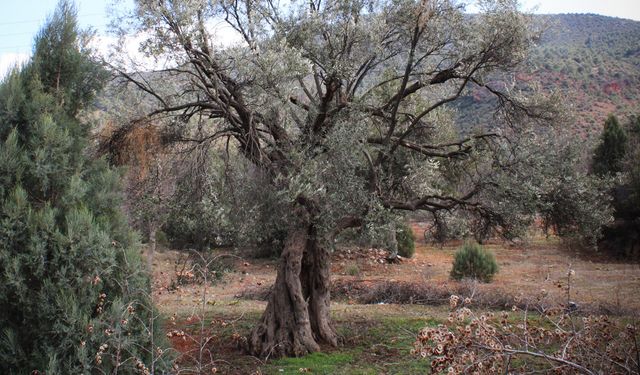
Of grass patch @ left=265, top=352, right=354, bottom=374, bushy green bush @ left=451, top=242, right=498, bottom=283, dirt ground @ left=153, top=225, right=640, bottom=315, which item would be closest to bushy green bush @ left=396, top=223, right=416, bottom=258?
dirt ground @ left=153, top=225, right=640, bottom=315

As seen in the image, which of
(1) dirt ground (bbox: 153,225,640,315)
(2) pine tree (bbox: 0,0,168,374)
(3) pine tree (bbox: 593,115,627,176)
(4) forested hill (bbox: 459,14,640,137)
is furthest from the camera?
(4) forested hill (bbox: 459,14,640,137)

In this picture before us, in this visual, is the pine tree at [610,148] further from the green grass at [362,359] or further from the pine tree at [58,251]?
the pine tree at [58,251]

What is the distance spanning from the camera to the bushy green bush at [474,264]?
17.4m

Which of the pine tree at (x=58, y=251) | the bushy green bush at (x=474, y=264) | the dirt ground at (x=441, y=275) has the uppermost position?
the pine tree at (x=58, y=251)

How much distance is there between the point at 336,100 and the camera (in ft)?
30.2

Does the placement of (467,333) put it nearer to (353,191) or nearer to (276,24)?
(353,191)

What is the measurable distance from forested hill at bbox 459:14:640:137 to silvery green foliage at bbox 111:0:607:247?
2159 cm

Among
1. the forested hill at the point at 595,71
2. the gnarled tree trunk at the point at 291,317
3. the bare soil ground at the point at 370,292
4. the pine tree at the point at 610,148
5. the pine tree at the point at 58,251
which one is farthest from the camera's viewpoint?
the forested hill at the point at 595,71

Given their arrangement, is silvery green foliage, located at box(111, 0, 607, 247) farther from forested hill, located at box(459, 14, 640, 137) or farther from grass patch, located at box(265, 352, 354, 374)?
forested hill, located at box(459, 14, 640, 137)

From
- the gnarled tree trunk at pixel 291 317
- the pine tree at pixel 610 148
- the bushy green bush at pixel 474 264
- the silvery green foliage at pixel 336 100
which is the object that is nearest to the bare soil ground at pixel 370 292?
the gnarled tree trunk at pixel 291 317

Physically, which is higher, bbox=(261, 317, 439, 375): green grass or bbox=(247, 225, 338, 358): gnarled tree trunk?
bbox=(247, 225, 338, 358): gnarled tree trunk

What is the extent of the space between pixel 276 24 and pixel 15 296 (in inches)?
225

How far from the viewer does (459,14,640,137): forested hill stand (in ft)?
116

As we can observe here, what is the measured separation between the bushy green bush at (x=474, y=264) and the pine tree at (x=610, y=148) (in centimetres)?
1190
